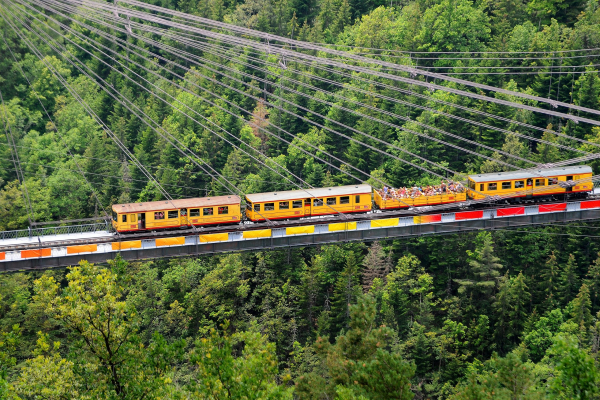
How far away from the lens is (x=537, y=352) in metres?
44.8

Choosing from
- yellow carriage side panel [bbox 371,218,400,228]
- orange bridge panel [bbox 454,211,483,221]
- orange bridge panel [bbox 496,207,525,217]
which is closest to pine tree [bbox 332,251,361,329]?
yellow carriage side panel [bbox 371,218,400,228]

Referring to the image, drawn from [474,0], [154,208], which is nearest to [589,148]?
[474,0]

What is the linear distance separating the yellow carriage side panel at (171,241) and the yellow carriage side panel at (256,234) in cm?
334

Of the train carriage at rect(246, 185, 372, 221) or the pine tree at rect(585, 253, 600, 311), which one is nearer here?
the train carriage at rect(246, 185, 372, 221)

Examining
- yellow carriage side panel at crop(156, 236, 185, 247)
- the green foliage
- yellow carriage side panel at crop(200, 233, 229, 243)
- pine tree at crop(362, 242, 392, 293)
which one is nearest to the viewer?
the green foliage

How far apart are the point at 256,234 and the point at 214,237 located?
2327mm

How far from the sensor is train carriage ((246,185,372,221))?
39000 millimetres

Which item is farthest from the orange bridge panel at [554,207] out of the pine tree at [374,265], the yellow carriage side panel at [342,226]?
the pine tree at [374,265]

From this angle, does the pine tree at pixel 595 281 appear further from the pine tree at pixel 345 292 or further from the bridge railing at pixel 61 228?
the bridge railing at pixel 61 228

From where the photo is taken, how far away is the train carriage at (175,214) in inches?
1465

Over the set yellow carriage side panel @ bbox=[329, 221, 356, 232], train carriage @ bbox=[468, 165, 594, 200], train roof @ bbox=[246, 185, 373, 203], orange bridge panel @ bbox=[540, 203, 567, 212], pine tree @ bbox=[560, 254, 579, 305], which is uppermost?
train carriage @ bbox=[468, 165, 594, 200]

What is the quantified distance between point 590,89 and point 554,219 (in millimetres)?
19194

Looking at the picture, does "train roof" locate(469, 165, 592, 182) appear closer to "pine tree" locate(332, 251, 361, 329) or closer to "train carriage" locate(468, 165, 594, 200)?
"train carriage" locate(468, 165, 594, 200)

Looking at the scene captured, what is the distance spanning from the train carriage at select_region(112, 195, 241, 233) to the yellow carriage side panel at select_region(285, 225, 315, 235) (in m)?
2.92
